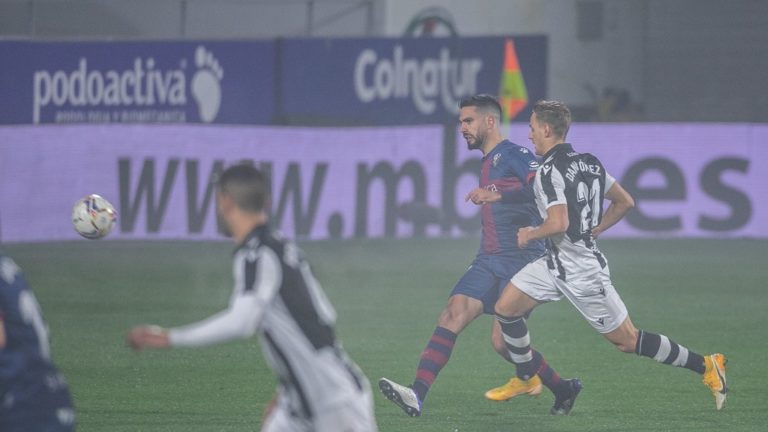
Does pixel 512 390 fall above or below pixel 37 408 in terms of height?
below

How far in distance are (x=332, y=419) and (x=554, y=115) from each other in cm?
407

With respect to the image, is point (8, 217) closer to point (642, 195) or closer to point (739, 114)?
point (642, 195)

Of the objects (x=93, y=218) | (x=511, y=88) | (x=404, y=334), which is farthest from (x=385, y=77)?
(x=93, y=218)

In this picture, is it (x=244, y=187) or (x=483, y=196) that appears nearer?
(x=244, y=187)

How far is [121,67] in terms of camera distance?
22.3 m

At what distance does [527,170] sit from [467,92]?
48.1 ft

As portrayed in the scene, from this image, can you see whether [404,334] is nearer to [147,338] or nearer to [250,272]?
[250,272]

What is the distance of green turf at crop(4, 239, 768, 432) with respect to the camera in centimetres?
1006

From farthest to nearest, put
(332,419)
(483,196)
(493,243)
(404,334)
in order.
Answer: (404,334), (493,243), (483,196), (332,419)

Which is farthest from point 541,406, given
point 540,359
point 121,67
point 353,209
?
point 121,67

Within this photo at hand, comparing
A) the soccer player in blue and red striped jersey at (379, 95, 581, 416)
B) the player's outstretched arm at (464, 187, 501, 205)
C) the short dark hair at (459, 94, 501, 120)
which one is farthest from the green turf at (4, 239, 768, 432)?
the short dark hair at (459, 94, 501, 120)

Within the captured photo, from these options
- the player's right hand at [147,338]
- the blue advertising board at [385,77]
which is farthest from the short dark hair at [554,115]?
the blue advertising board at [385,77]

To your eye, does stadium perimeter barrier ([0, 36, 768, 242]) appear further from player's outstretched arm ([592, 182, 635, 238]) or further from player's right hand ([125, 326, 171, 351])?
player's right hand ([125, 326, 171, 351])

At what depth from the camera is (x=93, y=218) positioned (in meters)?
10.9
